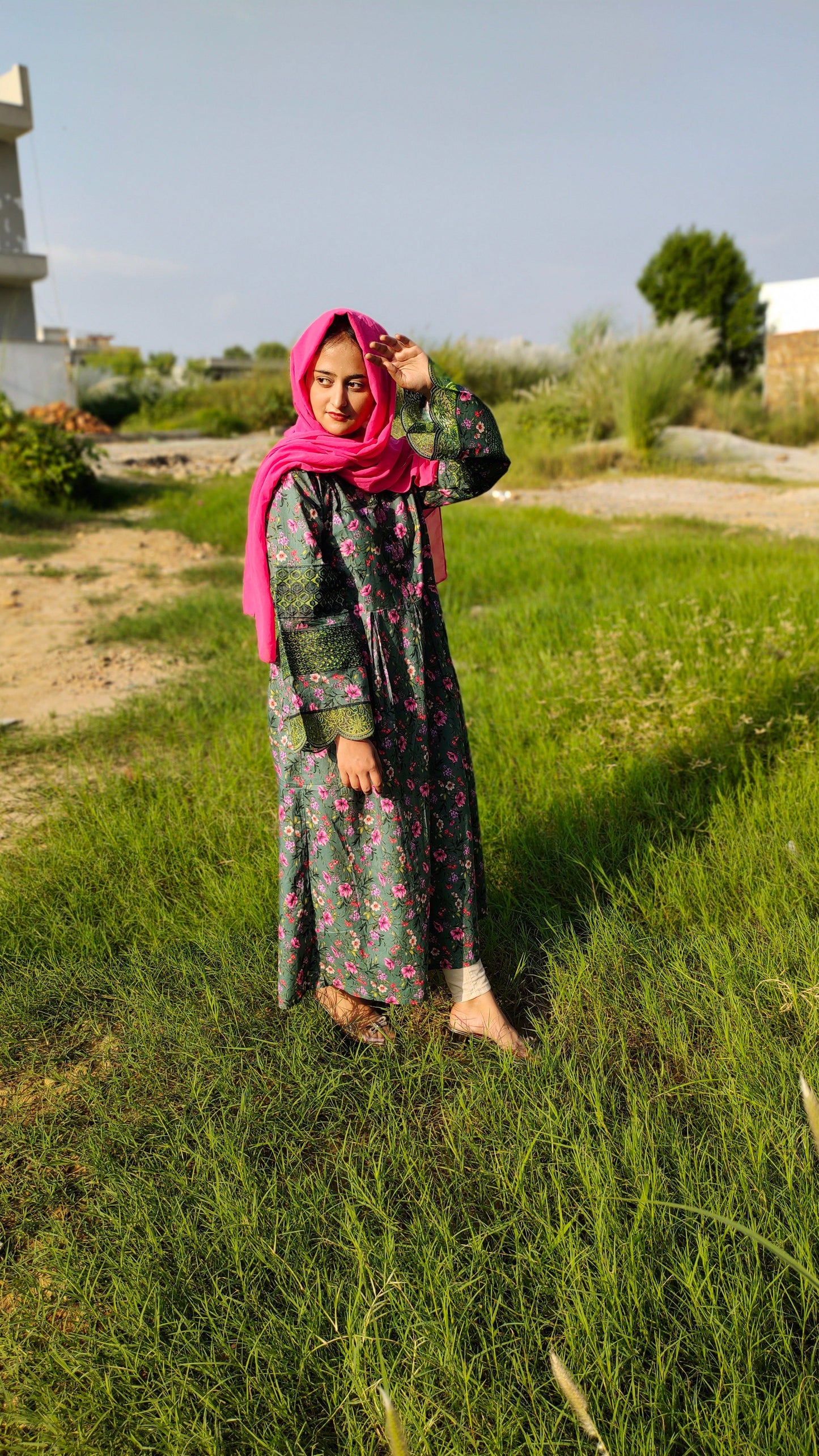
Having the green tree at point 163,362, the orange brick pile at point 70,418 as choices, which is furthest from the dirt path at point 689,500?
the green tree at point 163,362

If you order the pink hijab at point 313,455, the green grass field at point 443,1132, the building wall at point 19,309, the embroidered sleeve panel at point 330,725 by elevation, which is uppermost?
Result: the building wall at point 19,309

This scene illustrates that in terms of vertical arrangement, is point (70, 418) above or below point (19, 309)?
below

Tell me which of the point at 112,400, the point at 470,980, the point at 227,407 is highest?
the point at 112,400

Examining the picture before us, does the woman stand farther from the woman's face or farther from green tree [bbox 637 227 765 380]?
green tree [bbox 637 227 765 380]

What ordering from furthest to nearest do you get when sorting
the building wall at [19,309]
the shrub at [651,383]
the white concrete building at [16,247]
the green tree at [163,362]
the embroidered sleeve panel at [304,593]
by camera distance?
1. the green tree at [163,362]
2. the building wall at [19,309]
3. the white concrete building at [16,247]
4. the shrub at [651,383]
5. the embroidered sleeve panel at [304,593]

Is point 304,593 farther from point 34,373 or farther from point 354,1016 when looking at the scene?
point 34,373

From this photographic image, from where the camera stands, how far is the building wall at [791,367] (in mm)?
17578

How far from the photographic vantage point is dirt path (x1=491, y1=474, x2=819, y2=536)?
26.9ft

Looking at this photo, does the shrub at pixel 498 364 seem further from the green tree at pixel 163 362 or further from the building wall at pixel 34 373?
the green tree at pixel 163 362

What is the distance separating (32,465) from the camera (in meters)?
8.66

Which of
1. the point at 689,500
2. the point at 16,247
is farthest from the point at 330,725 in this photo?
the point at 16,247

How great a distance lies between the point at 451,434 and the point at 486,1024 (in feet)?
3.84

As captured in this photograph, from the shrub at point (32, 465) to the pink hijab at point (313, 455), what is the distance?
7536 mm

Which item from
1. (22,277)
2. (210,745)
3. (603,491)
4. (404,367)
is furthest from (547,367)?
(404,367)
